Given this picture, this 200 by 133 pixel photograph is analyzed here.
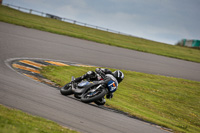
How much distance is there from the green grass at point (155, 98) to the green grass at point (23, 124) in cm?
481

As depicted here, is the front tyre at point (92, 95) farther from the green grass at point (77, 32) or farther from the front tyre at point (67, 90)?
the green grass at point (77, 32)

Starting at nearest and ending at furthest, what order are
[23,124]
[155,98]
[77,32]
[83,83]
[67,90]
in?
[23,124]
[83,83]
[67,90]
[155,98]
[77,32]

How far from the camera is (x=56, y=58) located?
17.4 meters

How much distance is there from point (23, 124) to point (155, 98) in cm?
996

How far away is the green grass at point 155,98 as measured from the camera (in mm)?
10632

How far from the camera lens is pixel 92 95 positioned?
885 cm

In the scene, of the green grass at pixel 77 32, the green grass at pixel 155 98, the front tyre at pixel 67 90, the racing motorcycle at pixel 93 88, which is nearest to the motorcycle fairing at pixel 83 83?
the racing motorcycle at pixel 93 88

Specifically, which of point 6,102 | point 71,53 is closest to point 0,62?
point 6,102

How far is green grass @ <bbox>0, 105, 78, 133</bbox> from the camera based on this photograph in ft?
15.0

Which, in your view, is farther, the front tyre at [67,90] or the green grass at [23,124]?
the front tyre at [67,90]

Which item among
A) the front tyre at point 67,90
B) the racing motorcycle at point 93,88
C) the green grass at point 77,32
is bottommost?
the front tyre at point 67,90

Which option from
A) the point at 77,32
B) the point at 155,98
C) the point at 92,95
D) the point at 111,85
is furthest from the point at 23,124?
the point at 77,32

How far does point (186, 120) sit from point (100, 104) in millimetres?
4436

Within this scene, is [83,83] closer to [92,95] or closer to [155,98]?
[92,95]
